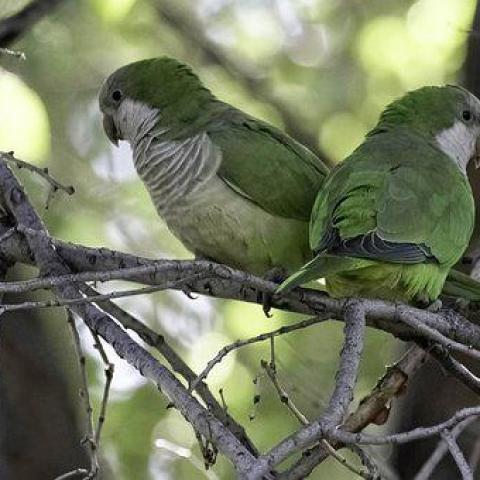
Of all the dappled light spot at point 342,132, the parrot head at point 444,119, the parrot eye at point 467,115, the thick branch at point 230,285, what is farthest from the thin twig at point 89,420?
the dappled light spot at point 342,132

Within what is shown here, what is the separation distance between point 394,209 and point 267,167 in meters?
0.49

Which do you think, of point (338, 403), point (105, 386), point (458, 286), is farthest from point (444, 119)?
point (338, 403)

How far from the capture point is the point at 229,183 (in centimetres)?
327

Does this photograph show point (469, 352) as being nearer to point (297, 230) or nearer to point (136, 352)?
point (136, 352)

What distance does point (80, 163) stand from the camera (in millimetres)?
5844

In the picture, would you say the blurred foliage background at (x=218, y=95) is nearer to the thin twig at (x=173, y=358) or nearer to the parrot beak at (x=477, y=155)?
the parrot beak at (x=477, y=155)

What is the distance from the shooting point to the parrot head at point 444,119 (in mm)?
3594

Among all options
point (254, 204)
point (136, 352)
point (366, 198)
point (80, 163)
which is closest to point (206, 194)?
point (254, 204)

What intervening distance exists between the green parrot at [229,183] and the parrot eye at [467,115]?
50cm

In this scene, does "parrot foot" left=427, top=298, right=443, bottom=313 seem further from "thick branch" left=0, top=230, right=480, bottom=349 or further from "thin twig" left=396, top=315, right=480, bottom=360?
"thin twig" left=396, top=315, right=480, bottom=360

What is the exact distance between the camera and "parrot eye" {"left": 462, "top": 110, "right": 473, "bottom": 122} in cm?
361

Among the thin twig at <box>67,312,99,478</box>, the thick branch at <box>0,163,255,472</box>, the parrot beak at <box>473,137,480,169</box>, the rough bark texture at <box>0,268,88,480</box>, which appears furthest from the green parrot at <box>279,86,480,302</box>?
the rough bark texture at <box>0,268,88,480</box>

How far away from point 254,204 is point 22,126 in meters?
2.30

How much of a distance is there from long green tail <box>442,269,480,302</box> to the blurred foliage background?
6.00ft
